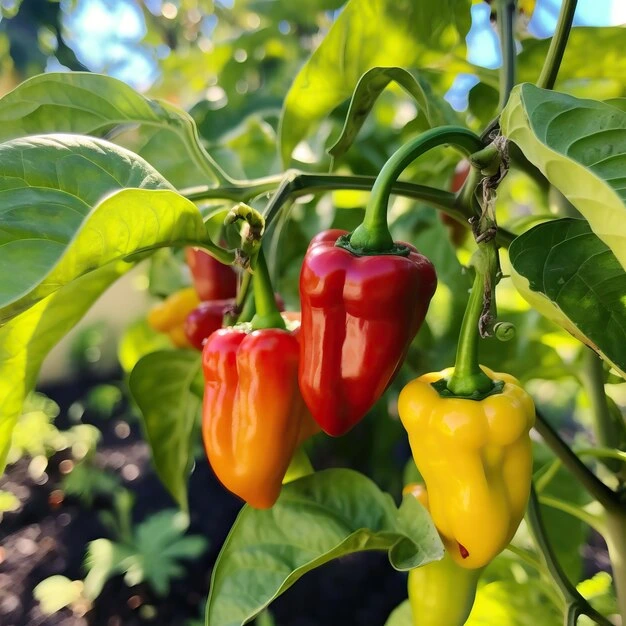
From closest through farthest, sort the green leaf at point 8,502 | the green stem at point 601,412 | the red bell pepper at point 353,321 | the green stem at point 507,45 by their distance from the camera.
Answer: the red bell pepper at point 353,321 < the green stem at point 507,45 < the green stem at point 601,412 < the green leaf at point 8,502

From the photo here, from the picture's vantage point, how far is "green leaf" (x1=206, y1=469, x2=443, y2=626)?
50 centimetres

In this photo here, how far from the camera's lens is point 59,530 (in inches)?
57.4

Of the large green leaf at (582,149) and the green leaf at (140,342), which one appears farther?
the green leaf at (140,342)

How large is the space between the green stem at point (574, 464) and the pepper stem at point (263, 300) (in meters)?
0.25

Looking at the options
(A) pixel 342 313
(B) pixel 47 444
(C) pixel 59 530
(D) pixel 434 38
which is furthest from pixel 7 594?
(D) pixel 434 38

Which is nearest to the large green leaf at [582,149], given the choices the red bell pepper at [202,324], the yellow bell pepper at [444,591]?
the yellow bell pepper at [444,591]

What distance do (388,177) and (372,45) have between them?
21 cm

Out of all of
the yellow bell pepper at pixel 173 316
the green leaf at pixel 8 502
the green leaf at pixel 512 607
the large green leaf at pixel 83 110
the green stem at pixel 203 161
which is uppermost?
the large green leaf at pixel 83 110

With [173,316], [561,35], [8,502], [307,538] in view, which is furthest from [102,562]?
[561,35]

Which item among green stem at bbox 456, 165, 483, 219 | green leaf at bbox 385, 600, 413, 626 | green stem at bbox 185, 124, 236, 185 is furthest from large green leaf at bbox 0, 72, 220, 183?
green leaf at bbox 385, 600, 413, 626

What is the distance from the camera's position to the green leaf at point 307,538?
19.8 inches

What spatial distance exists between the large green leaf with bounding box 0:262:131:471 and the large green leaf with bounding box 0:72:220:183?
128 millimetres

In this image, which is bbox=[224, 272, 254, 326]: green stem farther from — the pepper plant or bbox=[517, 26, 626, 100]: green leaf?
bbox=[517, 26, 626, 100]: green leaf

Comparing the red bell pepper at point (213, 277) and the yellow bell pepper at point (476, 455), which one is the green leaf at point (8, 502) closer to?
the red bell pepper at point (213, 277)
